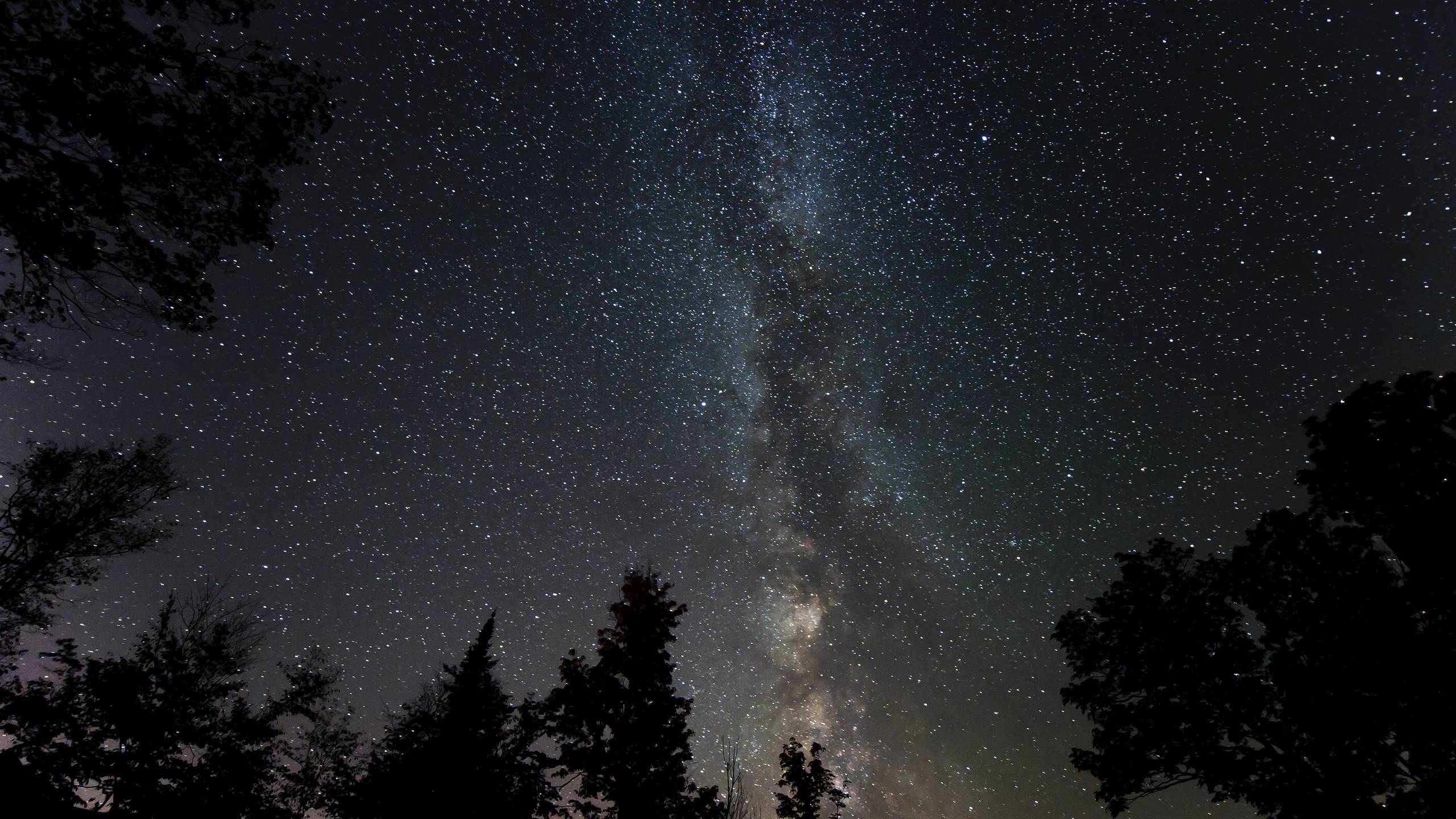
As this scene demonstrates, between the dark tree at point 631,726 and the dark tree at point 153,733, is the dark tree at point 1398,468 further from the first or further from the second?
the dark tree at point 153,733

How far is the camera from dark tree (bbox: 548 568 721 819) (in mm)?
17062

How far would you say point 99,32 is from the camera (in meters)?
4.22

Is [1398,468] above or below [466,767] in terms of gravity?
above

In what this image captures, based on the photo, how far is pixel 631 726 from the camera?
17.8m

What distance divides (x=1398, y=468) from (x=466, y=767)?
80.9ft

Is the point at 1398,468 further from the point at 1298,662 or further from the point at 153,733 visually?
the point at 153,733

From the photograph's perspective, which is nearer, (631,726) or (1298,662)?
(1298,662)

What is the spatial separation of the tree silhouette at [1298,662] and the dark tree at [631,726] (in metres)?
11.5

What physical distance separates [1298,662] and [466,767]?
2157 centimetres

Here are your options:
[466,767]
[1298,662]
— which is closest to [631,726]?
[466,767]

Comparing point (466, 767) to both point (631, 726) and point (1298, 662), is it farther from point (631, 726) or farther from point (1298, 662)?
point (1298, 662)

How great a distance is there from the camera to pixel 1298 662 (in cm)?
1205

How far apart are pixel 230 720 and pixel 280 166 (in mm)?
20166

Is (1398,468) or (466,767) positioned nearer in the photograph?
(1398,468)
